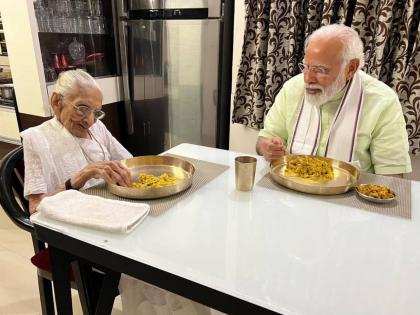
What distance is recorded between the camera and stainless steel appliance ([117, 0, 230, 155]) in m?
2.56

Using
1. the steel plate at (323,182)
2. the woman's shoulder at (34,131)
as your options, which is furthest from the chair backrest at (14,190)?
the steel plate at (323,182)

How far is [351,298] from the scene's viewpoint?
2.14 feet

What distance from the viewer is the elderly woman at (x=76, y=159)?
114cm

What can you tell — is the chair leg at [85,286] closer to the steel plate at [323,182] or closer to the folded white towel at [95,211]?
the folded white towel at [95,211]

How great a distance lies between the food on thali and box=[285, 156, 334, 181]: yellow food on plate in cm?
13

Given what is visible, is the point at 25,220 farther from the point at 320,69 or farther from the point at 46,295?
the point at 320,69

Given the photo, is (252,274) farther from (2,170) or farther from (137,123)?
(137,123)

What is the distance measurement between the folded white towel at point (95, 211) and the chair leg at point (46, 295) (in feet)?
1.65

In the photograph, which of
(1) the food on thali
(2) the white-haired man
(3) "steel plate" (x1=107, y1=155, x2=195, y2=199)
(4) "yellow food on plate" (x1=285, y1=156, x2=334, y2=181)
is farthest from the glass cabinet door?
(1) the food on thali

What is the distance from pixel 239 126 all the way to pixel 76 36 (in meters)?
1.63

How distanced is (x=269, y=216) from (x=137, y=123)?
2.45 meters

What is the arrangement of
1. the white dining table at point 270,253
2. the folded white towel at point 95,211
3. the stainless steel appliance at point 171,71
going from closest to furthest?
the white dining table at point 270,253
the folded white towel at point 95,211
the stainless steel appliance at point 171,71

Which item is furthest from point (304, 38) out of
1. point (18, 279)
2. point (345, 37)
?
point (18, 279)

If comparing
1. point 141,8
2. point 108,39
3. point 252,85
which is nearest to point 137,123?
point 108,39
